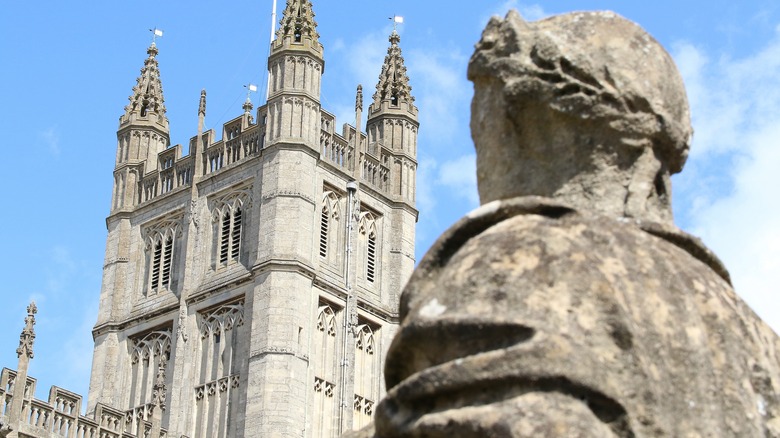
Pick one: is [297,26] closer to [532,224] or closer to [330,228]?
[330,228]

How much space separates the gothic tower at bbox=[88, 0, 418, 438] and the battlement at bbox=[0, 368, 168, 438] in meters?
3.13

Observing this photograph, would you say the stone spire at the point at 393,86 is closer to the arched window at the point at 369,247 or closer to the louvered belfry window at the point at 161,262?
the arched window at the point at 369,247

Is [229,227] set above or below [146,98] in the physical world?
below

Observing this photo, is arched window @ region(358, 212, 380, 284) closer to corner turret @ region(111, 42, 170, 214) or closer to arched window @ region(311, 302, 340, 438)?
arched window @ region(311, 302, 340, 438)

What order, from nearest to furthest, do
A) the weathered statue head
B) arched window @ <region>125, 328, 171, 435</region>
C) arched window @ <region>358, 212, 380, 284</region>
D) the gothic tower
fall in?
the weathered statue head → the gothic tower → arched window @ <region>125, 328, 171, 435</region> → arched window @ <region>358, 212, 380, 284</region>

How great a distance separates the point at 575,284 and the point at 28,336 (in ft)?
81.7

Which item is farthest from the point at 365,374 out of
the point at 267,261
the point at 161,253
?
the point at 161,253

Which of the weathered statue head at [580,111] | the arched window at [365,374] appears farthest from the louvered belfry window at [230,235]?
the weathered statue head at [580,111]

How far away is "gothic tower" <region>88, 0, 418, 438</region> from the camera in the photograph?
3372 cm

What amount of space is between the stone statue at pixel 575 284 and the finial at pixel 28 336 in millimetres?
24296

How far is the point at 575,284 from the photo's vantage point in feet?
6.57

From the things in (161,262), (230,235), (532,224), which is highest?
(161,262)

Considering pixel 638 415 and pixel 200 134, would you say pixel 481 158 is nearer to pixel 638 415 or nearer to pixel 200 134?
pixel 638 415

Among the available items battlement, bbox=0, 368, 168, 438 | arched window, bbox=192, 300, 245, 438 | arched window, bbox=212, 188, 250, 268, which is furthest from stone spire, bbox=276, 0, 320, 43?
battlement, bbox=0, 368, 168, 438
